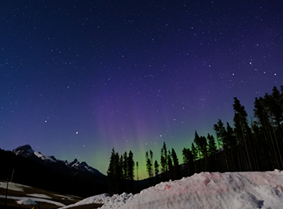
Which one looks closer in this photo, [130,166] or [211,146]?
[211,146]

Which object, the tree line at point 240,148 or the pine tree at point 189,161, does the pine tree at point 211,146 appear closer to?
the tree line at point 240,148

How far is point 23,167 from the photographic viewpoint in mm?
97938

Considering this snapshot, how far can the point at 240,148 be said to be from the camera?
47.0 meters

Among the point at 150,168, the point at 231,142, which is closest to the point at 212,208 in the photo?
the point at 231,142

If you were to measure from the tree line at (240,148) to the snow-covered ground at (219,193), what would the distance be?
1063 inches

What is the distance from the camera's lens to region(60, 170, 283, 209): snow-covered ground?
1022 cm

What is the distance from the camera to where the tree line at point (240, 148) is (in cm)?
3519

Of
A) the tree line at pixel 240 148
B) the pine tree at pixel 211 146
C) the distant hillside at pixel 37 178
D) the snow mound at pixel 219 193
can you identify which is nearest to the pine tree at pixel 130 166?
the tree line at pixel 240 148

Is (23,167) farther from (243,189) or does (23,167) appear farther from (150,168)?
(243,189)

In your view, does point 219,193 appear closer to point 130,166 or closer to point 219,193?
point 219,193

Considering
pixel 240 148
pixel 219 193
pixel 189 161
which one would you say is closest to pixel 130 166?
pixel 189 161

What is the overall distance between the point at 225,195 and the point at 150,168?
91.1m

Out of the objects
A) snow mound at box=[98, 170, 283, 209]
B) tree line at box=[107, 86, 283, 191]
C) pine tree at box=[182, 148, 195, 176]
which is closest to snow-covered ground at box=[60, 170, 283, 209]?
snow mound at box=[98, 170, 283, 209]

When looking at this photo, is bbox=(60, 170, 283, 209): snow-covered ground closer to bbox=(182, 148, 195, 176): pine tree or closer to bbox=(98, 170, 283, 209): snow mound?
bbox=(98, 170, 283, 209): snow mound
